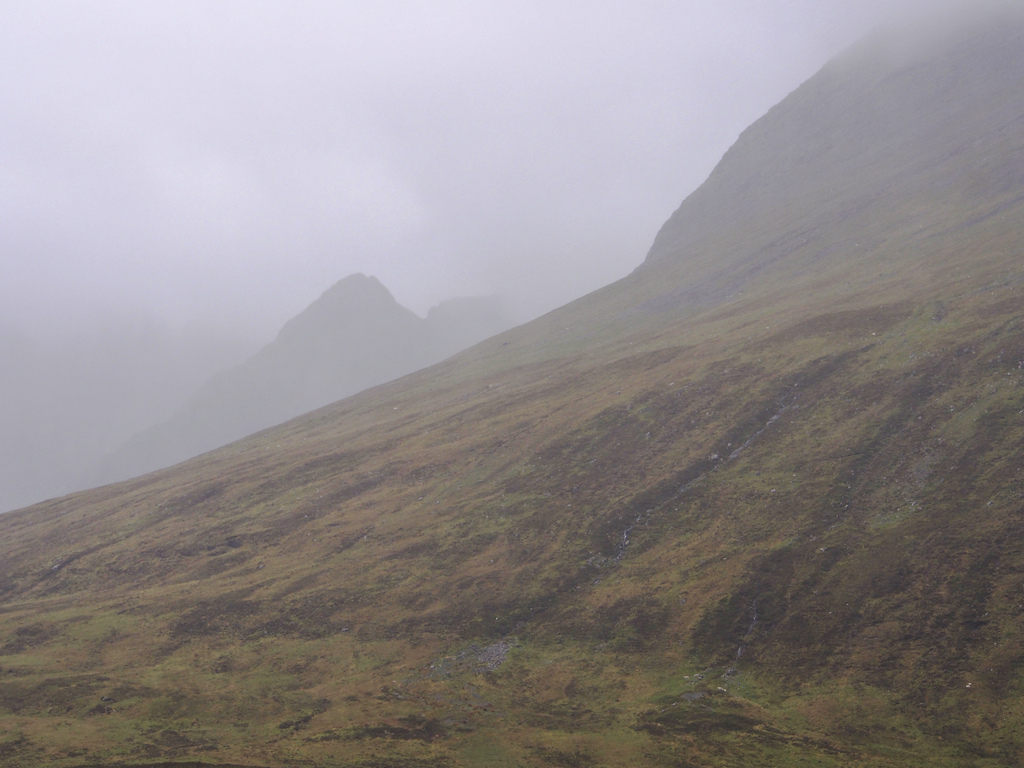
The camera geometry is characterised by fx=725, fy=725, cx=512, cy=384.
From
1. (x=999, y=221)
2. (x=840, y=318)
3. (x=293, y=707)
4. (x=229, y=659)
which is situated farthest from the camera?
(x=999, y=221)

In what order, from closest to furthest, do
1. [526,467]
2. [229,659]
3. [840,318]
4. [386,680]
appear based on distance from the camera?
[386,680] → [229,659] → [526,467] → [840,318]

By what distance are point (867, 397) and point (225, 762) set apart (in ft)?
203

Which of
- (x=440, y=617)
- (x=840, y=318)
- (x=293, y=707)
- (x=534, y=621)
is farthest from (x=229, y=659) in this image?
(x=840, y=318)

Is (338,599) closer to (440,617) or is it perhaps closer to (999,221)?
(440,617)

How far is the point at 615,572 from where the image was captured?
2291 inches

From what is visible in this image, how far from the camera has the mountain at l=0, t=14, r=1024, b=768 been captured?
129 feet

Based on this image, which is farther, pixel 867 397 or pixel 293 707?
pixel 867 397

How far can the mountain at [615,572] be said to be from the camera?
129 feet

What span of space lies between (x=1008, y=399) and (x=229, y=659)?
64492 millimetres

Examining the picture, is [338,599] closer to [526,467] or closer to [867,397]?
[526,467]

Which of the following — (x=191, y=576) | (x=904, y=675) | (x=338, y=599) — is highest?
(x=191, y=576)

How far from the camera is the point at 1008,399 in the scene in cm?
5916

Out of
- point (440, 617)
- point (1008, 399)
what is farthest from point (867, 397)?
point (440, 617)

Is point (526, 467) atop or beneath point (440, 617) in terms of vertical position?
atop
